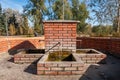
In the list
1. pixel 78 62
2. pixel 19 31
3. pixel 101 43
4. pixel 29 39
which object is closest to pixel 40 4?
pixel 19 31

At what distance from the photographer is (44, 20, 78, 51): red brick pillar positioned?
550 cm

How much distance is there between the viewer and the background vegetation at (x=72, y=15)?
1641cm

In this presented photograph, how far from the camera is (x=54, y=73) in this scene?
391 cm

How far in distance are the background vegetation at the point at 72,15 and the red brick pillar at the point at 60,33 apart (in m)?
4.93

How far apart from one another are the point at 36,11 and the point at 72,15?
9.06m

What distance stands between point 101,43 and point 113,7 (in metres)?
8.80

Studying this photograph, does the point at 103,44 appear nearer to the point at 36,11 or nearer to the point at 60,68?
the point at 60,68

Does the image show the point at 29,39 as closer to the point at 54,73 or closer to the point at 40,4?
the point at 54,73

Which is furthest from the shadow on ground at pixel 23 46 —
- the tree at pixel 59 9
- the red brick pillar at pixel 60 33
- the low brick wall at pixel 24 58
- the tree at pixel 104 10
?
the tree at pixel 59 9

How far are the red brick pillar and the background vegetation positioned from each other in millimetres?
4929

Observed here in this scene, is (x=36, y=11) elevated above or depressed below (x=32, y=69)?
above

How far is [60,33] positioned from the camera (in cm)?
552

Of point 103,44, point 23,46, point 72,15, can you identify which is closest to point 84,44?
point 103,44

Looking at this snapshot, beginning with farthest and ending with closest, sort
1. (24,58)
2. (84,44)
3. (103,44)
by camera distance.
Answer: (84,44), (103,44), (24,58)
